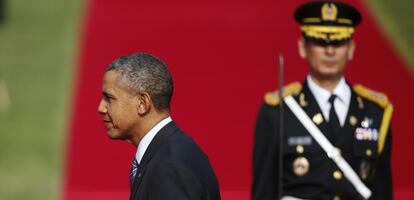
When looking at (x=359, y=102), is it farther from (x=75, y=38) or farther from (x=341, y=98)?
(x=75, y=38)

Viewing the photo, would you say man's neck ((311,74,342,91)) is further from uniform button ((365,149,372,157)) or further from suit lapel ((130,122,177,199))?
suit lapel ((130,122,177,199))

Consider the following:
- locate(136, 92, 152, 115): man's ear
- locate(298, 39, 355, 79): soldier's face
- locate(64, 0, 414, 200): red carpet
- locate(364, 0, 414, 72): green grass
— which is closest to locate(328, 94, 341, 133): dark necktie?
locate(298, 39, 355, 79): soldier's face

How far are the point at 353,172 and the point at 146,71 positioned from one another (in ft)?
5.68

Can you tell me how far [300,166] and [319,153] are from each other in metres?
0.11

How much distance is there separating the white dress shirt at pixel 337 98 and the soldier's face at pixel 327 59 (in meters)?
0.06

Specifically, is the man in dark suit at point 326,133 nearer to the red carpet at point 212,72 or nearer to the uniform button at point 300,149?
the uniform button at point 300,149

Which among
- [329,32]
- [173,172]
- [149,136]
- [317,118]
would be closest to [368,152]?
[317,118]

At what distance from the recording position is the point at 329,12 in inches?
217

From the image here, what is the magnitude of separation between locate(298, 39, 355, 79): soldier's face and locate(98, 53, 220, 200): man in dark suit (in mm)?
1586

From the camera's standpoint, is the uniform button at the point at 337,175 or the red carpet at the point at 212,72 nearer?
the uniform button at the point at 337,175

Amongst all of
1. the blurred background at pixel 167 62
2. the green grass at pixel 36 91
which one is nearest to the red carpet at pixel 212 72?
the blurred background at pixel 167 62

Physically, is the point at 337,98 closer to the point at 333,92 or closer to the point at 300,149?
the point at 333,92

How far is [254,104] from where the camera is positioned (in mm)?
9969

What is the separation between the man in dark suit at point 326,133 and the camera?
5.25m
